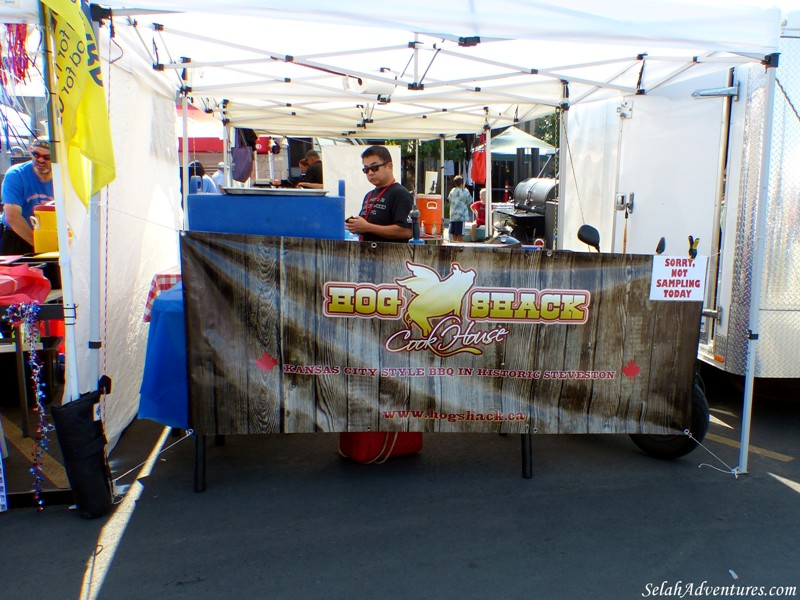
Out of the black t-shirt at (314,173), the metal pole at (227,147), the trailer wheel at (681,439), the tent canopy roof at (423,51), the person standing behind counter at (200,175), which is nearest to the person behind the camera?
the tent canopy roof at (423,51)

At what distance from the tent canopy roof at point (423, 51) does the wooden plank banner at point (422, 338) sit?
125 centimetres

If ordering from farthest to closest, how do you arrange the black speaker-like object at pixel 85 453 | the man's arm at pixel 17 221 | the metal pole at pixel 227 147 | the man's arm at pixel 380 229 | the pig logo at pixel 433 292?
the metal pole at pixel 227 147 < the man's arm at pixel 17 221 < the man's arm at pixel 380 229 < the pig logo at pixel 433 292 < the black speaker-like object at pixel 85 453

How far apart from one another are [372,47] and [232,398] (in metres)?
3.44

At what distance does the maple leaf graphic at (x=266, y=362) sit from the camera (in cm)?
380

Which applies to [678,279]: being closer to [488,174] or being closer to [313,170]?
[488,174]

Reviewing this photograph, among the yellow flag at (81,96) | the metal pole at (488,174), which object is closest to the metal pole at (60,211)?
the yellow flag at (81,96)

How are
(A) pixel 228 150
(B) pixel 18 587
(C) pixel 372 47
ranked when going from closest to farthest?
(B) pixel 18 587 → (C) pixel 372 47 → (A) pixel 228 150

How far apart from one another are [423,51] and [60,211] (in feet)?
14.9

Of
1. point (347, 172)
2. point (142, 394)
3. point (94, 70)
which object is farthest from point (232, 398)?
point (347, 172)

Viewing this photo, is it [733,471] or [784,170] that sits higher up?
[784,170]

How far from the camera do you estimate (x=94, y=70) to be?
3.35 m

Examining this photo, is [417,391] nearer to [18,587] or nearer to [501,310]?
[501,310]

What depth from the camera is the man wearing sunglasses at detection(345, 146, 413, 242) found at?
5234 mm

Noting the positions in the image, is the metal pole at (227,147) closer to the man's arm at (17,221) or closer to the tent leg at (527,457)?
the man's arm at (17,221)
